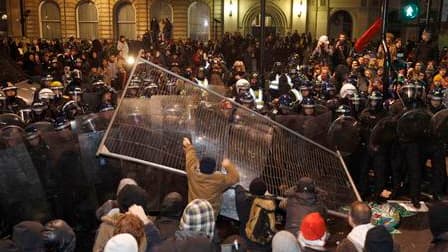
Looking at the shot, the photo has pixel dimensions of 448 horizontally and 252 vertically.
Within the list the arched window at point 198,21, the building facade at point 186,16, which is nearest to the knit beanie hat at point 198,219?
the building facade at point 186,16

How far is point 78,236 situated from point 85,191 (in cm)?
65

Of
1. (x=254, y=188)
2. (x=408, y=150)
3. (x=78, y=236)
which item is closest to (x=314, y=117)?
(x=408, y=150)

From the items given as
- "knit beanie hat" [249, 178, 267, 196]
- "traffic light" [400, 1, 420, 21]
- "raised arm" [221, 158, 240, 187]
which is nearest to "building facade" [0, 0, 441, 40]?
"traffic light" [400, 1, 420, 21]

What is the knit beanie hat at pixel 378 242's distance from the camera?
429 centimetres

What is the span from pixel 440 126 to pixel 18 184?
621 centimetres

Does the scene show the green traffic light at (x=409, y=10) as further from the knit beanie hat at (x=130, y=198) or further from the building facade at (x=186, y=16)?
the building facade at (x=186, y=16)

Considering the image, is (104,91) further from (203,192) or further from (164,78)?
(203,192)

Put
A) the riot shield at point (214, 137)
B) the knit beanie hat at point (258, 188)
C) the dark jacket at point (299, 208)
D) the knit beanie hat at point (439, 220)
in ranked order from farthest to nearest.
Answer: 1. the riot shield at point (214, 137)
2. the knit beanie hat at point (258, 188)
3. the dark jacket at point (299, 208)
4. the knit beanie hat at point (439, 220)

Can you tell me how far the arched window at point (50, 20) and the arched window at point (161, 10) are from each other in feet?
23.4

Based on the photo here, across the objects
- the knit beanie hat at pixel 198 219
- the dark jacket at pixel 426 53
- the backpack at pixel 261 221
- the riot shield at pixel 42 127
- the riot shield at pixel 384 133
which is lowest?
the backpack at pixel 261 221

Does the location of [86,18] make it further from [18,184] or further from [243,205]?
[243,205]

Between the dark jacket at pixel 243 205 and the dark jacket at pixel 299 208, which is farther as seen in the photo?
the dark jacket at pixel 243 205

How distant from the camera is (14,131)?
675cm

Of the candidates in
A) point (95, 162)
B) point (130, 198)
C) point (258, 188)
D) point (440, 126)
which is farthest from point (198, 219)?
point (440, 126)
